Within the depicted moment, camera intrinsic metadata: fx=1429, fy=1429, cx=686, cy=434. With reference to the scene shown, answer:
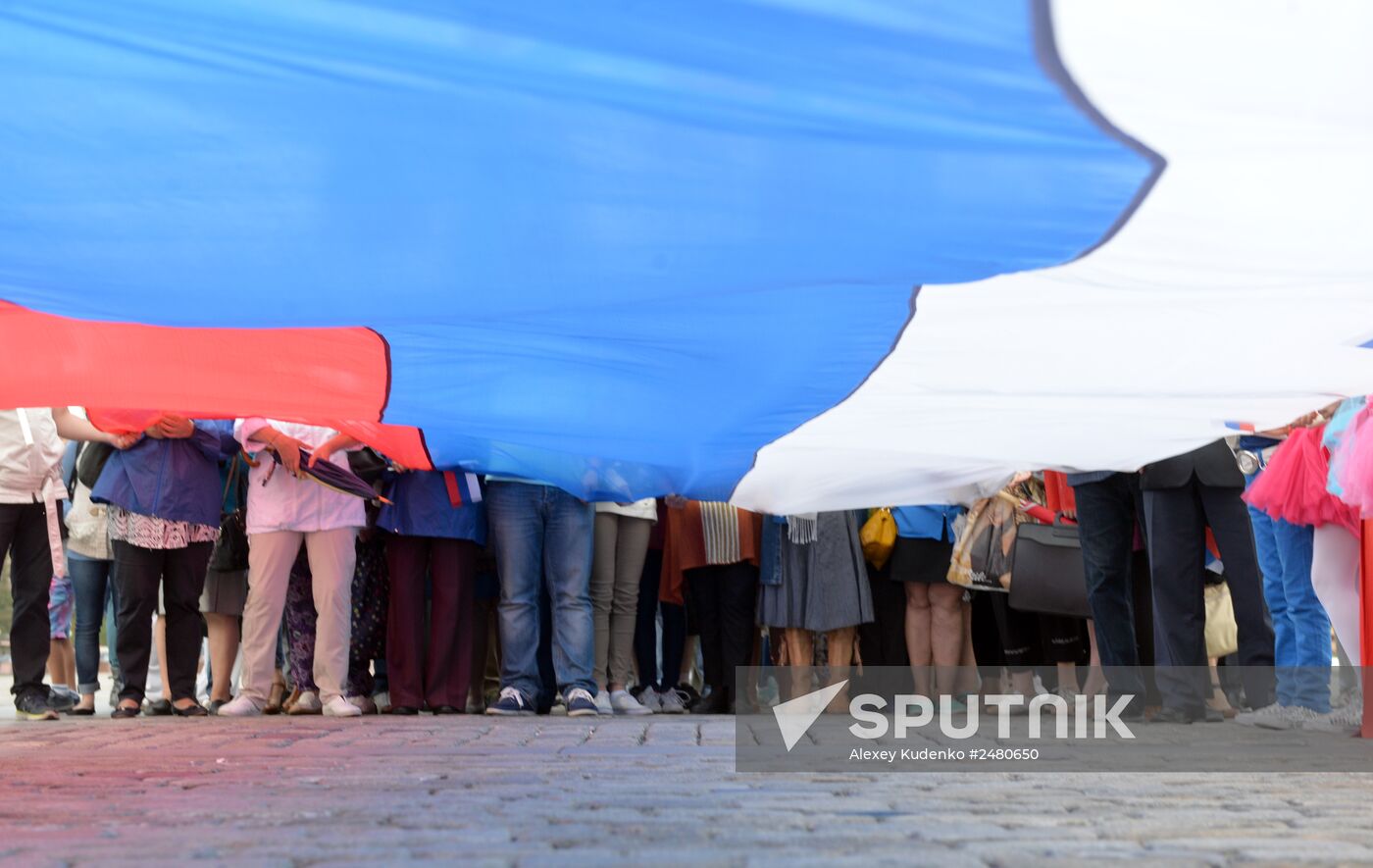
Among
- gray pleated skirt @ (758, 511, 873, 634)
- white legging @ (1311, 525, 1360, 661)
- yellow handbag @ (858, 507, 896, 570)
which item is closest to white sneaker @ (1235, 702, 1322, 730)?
white legging @ (1311, 525, 1360, 661)

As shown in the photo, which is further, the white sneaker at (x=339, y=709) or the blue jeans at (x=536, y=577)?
the blue jeans at (x=536, y=577)

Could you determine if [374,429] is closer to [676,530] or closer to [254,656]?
[254,656]

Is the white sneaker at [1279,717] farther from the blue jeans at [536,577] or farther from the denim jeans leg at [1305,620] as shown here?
the blue jeans at [536,577]

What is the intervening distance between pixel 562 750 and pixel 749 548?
348cm

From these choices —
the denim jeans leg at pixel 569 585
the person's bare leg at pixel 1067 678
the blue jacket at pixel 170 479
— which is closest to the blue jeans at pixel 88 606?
the blue jacket at pixel 170 479

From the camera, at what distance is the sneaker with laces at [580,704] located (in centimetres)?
764

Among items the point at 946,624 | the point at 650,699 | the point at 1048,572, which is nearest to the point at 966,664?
the point at 946,624

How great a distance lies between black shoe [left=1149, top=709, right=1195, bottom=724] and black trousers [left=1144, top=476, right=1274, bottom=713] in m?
0.03

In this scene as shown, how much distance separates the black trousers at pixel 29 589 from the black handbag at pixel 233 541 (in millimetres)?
964

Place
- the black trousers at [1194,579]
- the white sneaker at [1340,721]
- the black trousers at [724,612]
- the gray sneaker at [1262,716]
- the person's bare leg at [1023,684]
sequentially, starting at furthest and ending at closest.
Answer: the black trousers at [724,612]
the person's bare leg at [1023,684]
the black trousers at [1194,579]
the gray sneaker at [1262,716]
the white sneaker at [1340,721]

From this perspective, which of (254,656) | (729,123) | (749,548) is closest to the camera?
(729,123)

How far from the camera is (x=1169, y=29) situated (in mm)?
2689

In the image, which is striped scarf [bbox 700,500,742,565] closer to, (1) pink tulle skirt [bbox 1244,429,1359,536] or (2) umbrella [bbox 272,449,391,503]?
(2) umbrella [bbox 272,449,391,503]

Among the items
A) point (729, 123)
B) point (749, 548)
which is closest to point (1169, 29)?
point (729, 123)
